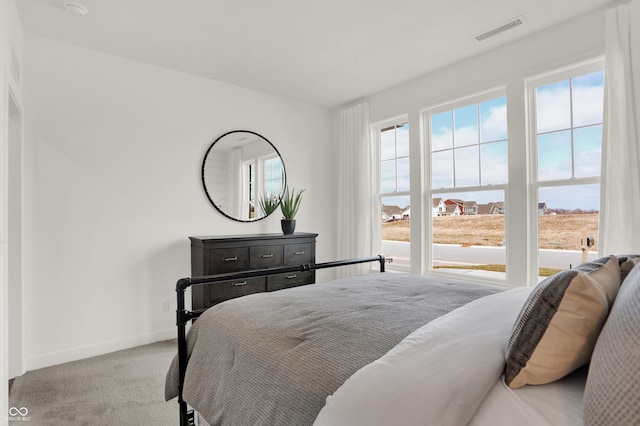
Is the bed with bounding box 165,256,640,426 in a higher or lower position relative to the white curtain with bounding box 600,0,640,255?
lower

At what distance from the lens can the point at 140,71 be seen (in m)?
3.28

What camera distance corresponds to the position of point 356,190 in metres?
4.35

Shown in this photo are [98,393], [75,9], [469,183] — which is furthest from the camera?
[469,183]

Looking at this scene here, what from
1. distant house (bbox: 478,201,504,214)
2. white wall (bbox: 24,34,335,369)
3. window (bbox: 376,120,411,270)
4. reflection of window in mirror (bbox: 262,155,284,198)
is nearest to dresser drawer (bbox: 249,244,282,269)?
white wall (bbox: 24,34,335,369)

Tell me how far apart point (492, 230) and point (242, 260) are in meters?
2.37

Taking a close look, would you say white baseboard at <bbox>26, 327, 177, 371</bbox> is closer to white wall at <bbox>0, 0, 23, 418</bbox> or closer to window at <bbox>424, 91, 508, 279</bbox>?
white wall at <bbox>0, 0, 23, 418</bbox>

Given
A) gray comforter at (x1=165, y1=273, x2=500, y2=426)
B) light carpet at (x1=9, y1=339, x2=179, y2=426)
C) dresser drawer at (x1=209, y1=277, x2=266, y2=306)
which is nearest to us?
gray comforter at (x1=165, y1=273, x2=500, y2=426)

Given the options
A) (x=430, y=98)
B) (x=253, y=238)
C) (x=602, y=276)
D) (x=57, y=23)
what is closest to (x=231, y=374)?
(x=602, y=276)

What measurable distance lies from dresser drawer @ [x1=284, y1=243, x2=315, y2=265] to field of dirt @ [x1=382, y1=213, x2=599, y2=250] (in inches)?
40.5

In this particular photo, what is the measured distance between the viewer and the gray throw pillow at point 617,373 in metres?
0.56

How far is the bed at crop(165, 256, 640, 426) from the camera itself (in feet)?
2.48

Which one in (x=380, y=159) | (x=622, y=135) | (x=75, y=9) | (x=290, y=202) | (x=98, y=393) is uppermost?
(x=75, y=9)

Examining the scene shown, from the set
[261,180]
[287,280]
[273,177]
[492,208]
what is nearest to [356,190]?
[273,177]

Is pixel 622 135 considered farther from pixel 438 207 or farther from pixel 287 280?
pixel 287 280
